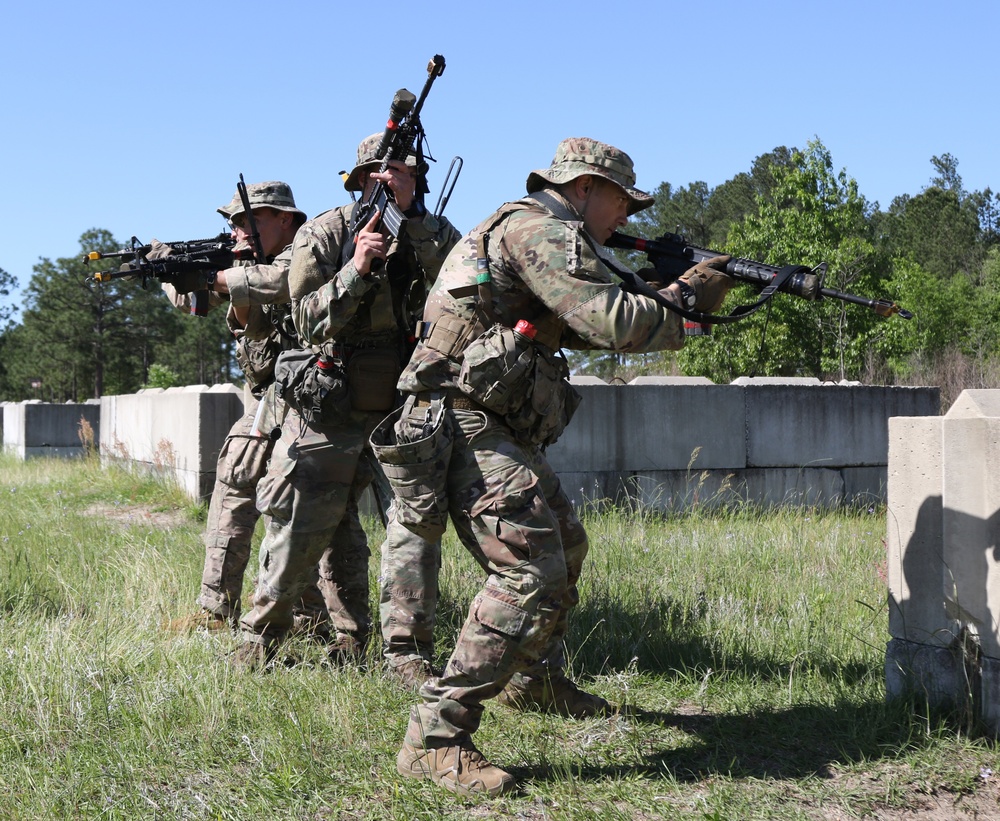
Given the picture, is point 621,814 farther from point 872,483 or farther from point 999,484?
point 872,483

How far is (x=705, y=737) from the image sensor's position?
11.6 feet

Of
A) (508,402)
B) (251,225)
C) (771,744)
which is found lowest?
(771,744)

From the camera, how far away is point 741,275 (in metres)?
3.52

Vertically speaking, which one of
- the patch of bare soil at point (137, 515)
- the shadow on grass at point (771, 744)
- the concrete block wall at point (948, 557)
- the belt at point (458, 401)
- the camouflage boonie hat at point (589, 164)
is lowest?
the shadow on grass at point (771, 744)

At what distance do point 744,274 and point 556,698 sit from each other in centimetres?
164

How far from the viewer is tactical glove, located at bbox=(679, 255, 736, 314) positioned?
11.1ft

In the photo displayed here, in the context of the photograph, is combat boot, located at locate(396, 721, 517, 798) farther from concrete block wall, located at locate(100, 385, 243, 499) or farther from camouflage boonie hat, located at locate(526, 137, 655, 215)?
concrete block wall, located at locate(100, 385, 243, 499)

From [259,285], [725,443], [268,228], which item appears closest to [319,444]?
[259,285]

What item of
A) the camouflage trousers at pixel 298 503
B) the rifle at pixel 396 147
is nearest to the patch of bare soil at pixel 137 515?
the camouflage trousers at pixel 298 503

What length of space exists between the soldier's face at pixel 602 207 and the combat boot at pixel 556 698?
1.59 metres

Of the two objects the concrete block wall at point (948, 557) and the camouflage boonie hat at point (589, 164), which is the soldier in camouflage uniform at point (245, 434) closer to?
the camouflage boonie hat at point (589, 164)

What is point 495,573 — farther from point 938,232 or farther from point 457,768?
point 938,232

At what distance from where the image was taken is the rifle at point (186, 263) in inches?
203

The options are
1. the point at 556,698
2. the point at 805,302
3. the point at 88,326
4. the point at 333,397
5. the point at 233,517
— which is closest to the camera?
the point at 556,698
